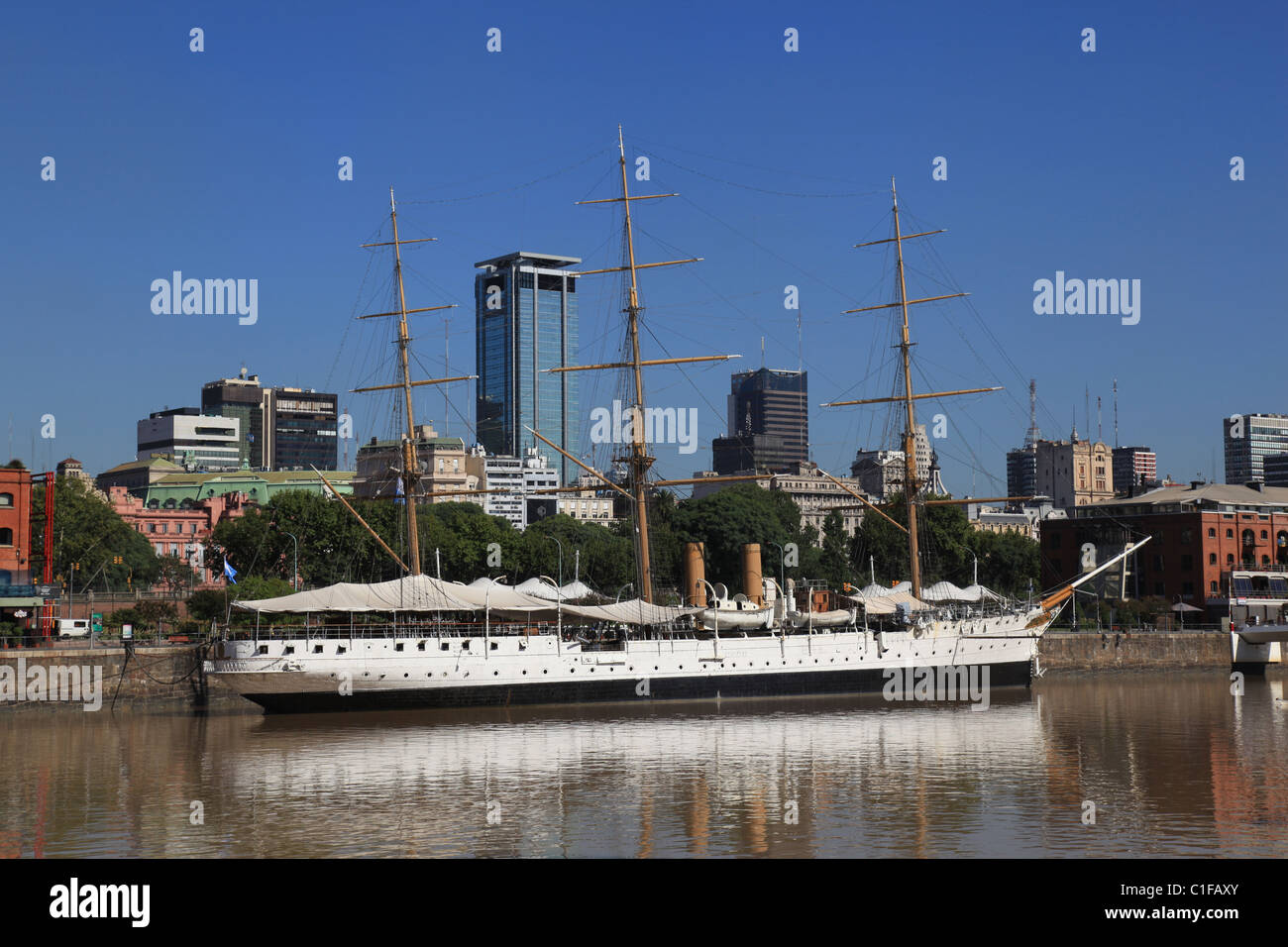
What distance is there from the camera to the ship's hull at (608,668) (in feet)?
211

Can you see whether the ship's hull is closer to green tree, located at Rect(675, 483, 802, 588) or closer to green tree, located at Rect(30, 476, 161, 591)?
green tree, located at Rect(30, 476, 161, 591)

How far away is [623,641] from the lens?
238 feet

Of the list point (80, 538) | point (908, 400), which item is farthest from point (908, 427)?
point (80, 538)

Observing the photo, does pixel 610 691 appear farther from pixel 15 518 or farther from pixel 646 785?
pixel 15 518

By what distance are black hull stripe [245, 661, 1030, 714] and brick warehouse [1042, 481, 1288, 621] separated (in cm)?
4439

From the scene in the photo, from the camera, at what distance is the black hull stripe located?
64.9m

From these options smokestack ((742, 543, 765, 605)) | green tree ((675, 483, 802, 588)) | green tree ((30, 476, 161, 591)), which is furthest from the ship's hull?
green tree ((675, 483, 802, 588))

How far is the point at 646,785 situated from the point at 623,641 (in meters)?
33.0

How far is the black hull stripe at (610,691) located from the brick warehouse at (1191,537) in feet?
146

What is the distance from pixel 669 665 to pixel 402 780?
3365cm

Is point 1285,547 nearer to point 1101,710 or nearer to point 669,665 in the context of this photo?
point 1101,710

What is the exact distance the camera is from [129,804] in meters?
36.5
